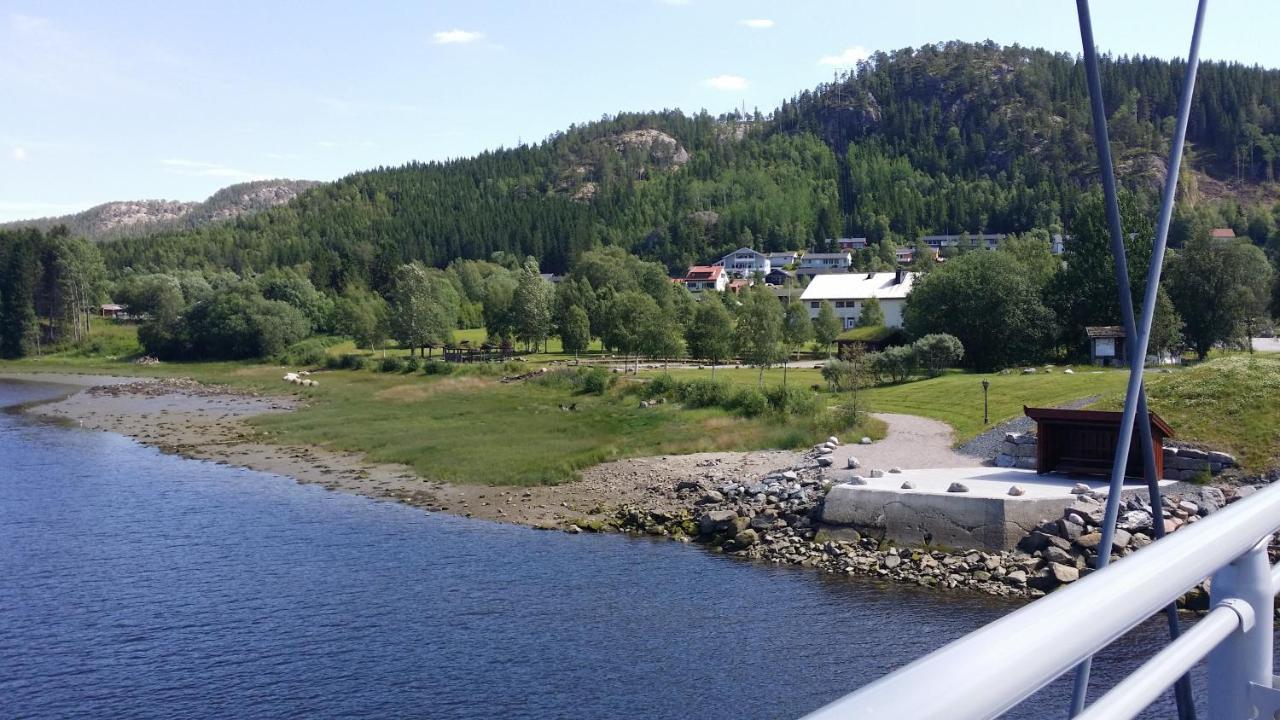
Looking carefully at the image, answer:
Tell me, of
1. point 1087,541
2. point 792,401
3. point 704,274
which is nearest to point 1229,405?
point 1087,541

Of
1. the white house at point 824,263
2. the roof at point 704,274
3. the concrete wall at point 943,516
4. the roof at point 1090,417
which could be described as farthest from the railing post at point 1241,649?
the white house at point 824,263

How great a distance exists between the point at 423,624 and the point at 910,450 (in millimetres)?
21335

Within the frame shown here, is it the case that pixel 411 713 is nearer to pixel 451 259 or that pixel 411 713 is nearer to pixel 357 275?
pixel 357 275

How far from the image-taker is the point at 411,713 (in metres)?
18.5

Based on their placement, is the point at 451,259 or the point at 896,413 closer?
the point at 896,413

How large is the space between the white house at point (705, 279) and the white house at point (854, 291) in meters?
50.9

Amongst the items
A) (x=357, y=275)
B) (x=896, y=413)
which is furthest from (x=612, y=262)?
(x=896, y=413)

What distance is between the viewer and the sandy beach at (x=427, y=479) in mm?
35469

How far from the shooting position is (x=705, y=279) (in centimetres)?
15400

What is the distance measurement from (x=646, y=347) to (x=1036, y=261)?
96.4 ft

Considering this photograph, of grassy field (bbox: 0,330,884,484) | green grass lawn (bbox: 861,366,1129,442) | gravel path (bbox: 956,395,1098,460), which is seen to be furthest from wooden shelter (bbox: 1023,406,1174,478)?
grassy field (bbox: 0,330,884,484)

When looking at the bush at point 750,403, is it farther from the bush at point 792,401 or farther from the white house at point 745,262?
the white house at point 745,262

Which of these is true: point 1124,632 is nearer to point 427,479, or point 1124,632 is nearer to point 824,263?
point 427,479

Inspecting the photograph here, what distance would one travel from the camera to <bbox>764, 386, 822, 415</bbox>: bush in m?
45.9
